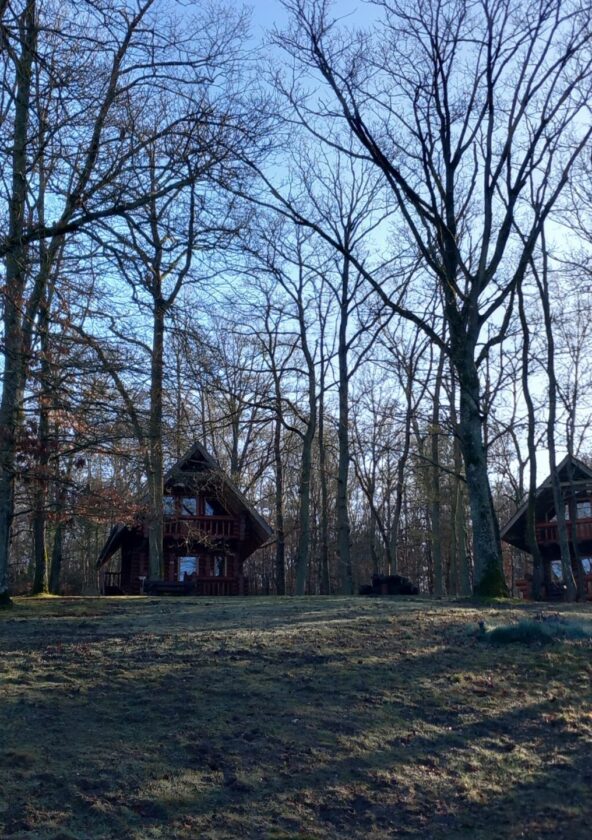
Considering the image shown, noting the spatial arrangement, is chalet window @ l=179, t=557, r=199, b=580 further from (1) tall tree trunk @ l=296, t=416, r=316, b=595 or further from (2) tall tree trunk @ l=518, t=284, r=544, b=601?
(2) tall tree trunk @ l=518, t=284, r=544, b=601

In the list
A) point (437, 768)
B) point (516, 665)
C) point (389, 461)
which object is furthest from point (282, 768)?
point (389, 461)

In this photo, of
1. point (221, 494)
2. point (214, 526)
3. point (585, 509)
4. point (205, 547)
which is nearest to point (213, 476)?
point (221, 494)

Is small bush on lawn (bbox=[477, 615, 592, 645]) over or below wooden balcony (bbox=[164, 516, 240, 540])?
below

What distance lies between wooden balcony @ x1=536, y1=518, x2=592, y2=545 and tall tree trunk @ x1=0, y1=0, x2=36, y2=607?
86.6 feet

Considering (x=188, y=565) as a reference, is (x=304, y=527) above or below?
above

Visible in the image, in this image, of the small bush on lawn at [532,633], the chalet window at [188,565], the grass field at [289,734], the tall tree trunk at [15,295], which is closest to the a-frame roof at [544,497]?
the chalet window at [188,565]

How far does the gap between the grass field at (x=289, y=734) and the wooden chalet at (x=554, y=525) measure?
2204 centimetres

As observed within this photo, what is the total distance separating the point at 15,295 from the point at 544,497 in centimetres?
3007

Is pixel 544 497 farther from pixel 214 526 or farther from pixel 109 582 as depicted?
pixel 109 582

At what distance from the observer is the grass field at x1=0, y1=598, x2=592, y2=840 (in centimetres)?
503

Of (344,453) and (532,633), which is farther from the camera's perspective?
(344,453)

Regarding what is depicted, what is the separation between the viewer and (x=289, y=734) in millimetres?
6246

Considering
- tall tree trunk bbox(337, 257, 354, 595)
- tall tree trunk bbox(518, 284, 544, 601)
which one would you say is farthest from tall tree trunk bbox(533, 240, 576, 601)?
tall tree trunk bbox(337, 257, 354, 595)

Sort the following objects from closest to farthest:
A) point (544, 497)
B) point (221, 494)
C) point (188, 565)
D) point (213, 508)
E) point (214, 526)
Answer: point (221, 494), point (214, 526), point (188, 565), point (213, 508), point (544, 497)
